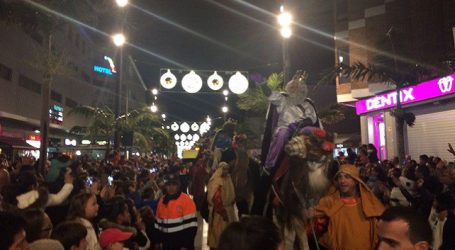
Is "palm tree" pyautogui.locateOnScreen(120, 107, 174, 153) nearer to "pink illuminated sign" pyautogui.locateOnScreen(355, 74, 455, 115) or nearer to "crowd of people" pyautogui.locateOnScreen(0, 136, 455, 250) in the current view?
"pink illuminated sign" pyautogui.locateOnScreen(355, 74, 455, 115)

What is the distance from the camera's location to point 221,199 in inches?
266

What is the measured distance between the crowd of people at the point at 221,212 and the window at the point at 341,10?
1565 cm

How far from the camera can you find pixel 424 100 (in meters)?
16.6

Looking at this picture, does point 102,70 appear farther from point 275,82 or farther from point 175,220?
point 175,220

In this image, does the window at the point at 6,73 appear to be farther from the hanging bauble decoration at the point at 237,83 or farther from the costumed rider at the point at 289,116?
the costumed rider at the point at 289,116

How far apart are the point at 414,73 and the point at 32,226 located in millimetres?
13512

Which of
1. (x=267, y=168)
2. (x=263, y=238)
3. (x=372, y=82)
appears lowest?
(x=263, y=238)

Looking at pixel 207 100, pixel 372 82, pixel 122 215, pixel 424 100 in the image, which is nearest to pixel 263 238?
pixel 122 215

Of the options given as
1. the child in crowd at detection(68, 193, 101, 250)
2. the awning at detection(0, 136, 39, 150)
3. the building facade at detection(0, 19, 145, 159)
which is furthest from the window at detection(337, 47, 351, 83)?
the child in crowd at detection(68, 193, 101, 250)

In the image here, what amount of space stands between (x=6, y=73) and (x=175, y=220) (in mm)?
27531

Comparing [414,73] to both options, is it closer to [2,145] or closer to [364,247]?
[364,247]

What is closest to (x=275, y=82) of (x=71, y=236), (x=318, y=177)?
(x=318, y=177)

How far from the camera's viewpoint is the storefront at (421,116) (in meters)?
16.0

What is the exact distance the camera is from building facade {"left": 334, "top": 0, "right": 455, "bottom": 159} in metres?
16.9
